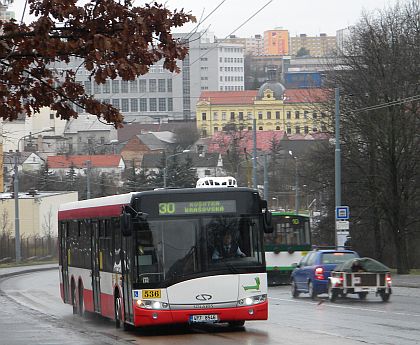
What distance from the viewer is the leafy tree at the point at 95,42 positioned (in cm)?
1169

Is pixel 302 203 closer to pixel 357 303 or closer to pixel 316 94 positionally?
pixel 316 94

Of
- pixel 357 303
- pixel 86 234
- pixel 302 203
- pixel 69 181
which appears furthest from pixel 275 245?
pixel 69 181

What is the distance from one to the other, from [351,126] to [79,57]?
44708 millimetres

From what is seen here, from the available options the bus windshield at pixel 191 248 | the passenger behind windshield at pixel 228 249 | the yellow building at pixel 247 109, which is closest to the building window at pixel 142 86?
the yellow building at pixel 247 109

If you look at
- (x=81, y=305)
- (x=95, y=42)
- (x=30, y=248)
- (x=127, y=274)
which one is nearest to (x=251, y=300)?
(x=127, y=274)

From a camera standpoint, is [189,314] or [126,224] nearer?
[126,224]

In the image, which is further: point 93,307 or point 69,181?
point 69,181

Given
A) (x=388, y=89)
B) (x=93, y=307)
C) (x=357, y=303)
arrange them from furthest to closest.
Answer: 1. (x=388, y=89)
2. (x=357, y=303)
3. (x=93, y=307)

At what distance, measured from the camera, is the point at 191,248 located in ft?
63.3

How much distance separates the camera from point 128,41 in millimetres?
11781

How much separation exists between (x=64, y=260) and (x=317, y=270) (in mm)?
7641

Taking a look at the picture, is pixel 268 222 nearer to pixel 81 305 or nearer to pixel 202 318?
pixel 202 318

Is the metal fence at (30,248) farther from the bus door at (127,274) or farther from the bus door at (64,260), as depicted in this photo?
the bus door at (127,274)

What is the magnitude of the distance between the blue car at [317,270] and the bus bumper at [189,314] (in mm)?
12248
